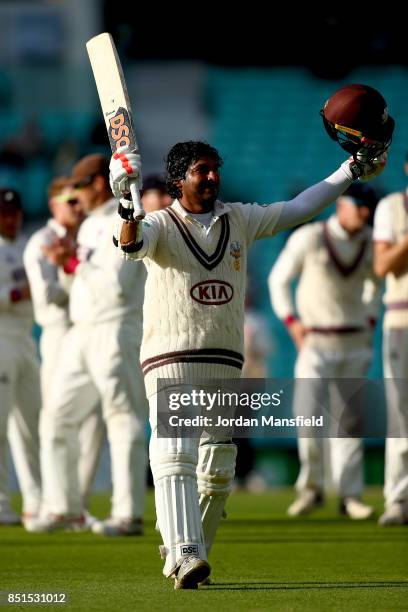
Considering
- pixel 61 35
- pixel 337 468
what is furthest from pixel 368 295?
pixel 61 35

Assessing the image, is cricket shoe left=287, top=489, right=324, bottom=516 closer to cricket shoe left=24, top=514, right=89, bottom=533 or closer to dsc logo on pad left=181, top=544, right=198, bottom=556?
cricket shoe left=24, top=514, right=89, bottom=533

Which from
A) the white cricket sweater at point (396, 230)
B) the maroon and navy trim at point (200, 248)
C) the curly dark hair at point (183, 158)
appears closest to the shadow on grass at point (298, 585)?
the maroon and navy trim at point (200, 248)

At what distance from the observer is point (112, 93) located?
6027 millimetres

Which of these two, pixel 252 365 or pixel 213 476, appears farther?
pixel 252 365

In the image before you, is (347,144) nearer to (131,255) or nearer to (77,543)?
(131,255)

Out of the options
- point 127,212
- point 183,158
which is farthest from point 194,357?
point 183,158

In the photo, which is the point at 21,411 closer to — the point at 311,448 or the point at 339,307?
the point at 311,448

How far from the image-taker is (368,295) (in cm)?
1063

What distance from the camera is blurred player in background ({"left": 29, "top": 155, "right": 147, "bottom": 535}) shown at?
8.31 metres

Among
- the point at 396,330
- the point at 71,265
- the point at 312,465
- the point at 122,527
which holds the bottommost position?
the point at 312,465

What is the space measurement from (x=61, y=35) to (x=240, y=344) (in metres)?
15.7

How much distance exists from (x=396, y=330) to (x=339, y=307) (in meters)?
1.27

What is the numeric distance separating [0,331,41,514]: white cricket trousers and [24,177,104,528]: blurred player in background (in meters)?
0.13

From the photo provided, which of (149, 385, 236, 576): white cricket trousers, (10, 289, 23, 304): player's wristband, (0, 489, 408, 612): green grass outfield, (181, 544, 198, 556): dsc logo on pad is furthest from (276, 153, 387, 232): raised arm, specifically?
(10, 289, 23, 304): player's wristband
